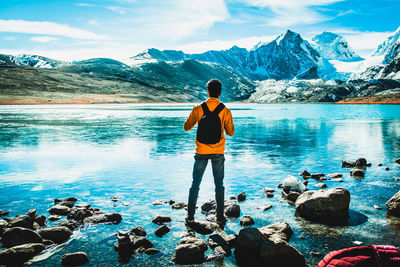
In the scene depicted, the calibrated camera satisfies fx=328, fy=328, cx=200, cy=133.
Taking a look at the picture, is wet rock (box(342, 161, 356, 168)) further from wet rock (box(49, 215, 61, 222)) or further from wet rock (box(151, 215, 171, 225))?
wet rock (box(49, 215, 61, 222))

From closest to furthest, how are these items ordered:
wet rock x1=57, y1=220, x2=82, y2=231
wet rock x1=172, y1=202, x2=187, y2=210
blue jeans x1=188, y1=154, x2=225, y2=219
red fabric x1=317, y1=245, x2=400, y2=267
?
1. red fabric x1=317, y1=245, x2=400, y2=267
2. blue jeans x1=188, y1=154, x2=225, y2=219
3. wet rock x1=57, y1=220, x2=82, y2=231
4. wet rock x1=172, y1=202, x2=187, y2=210

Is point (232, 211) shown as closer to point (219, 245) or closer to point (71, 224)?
point (219, 245)

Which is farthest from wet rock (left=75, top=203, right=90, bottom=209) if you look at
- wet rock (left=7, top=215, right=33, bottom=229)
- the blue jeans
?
the blue jeans

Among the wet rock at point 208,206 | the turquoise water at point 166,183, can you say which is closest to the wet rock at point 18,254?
the turquoise water at point 166,183

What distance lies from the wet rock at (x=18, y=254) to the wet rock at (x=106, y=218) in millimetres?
2003

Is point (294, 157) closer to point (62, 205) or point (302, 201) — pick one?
point (302, 201)

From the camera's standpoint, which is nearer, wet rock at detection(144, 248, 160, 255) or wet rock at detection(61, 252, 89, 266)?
wet rock at detection(61, 252, 89, 266)

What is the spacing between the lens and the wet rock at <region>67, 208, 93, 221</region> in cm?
960

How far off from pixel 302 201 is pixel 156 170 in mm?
9087

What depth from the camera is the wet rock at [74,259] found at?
6906 millimetres

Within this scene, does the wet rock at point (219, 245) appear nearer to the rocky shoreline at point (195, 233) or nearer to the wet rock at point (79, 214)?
the rocky shoreline at point (195, 233)

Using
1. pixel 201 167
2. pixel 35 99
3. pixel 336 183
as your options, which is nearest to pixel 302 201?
pixel 201 167

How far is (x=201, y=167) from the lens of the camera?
8.66m

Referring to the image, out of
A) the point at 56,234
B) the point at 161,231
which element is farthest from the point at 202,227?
the point at 56,234
